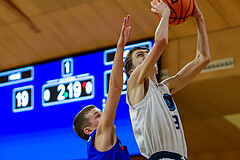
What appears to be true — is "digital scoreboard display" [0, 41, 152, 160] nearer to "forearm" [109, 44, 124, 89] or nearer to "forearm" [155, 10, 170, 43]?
"forearm" [109, 44, 124, 89]

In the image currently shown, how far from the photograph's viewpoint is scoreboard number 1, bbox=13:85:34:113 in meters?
8.59

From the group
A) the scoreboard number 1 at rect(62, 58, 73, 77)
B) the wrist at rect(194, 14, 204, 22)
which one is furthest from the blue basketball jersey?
the scoreboard number 1 at rect(62, 58, 73, 77)

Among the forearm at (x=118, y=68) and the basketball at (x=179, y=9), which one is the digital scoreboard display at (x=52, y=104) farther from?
the forearm at (x=118, y=68)

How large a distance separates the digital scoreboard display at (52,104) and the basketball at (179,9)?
3.57m

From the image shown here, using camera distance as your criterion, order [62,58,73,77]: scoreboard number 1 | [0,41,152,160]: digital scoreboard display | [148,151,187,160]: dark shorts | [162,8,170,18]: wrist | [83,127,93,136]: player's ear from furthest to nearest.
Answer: [62,58,73,77]: scoreboard number 1 → [0,41,152,160]: digital scoreboard display → [83,127,93,136]: player's ear → [162,8,170,18]: wrist → [148,151,187,160]: dark shorts

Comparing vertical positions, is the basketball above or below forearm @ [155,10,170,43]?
above

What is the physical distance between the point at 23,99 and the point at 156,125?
17.6ft

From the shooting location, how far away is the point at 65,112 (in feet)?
26.9

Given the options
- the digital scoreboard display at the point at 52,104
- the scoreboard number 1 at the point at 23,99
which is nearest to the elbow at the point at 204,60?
the digital scoreboard display at the point at 52,104

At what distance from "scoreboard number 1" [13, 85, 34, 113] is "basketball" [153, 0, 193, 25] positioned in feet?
16.3

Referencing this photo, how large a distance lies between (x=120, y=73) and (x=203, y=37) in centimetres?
69

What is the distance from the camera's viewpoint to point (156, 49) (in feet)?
11.7

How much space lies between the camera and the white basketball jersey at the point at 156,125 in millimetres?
3555

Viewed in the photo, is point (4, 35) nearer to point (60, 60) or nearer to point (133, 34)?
point (60, 60)
